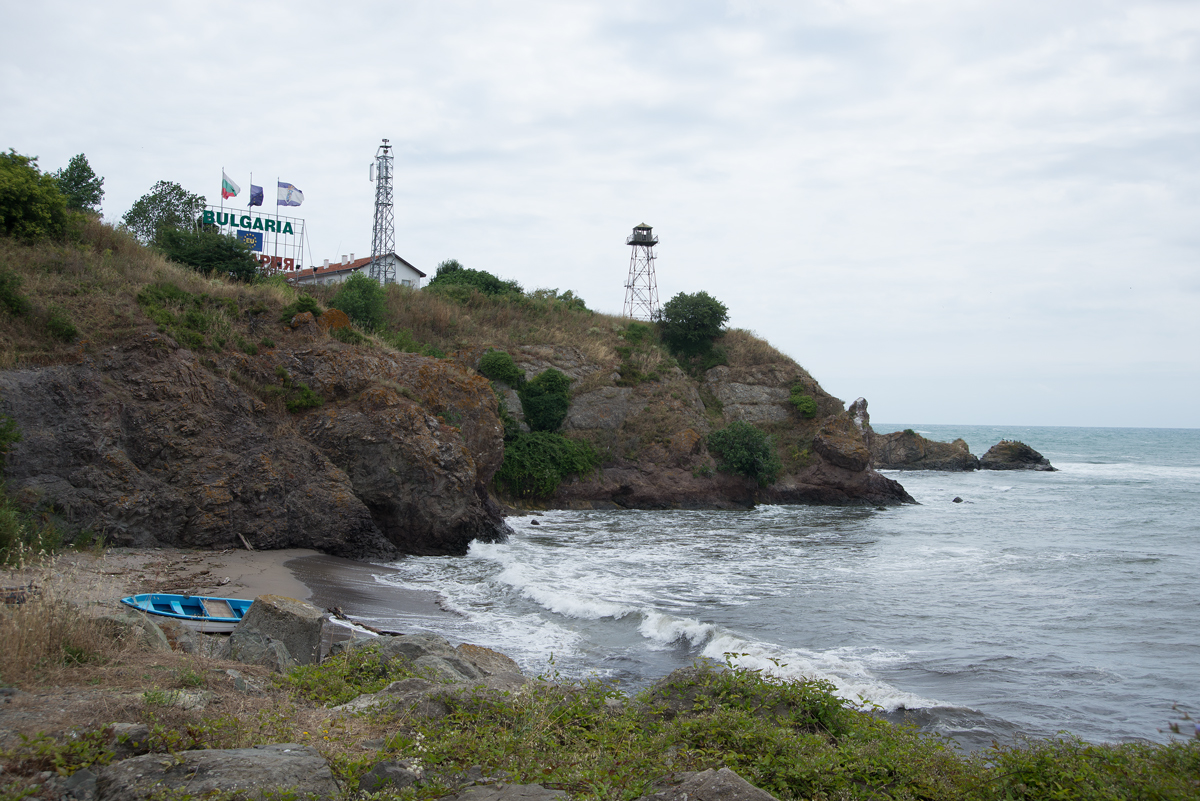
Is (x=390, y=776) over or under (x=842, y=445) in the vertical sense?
under

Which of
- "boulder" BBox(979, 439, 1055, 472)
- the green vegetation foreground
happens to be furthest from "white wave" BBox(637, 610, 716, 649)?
"boulder" BBox(979, 439, 1055, 472)

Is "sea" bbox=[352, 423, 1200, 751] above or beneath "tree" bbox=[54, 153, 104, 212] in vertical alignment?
beneath

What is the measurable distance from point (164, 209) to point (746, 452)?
30.2 meters

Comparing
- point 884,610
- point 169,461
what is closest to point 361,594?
point 169,461

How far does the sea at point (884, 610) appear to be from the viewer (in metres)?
9.14

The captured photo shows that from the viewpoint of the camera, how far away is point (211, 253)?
2459 centimetres

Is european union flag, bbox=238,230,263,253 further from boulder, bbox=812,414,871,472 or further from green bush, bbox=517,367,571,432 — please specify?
boulder, bbox=812,414,871,472

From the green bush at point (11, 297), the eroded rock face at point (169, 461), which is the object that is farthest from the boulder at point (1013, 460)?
the green bush at point (11, 297)

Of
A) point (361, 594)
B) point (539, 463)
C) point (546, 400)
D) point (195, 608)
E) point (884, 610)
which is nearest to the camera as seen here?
point (195, 608)

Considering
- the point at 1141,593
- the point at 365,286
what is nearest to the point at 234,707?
the point at 1141,593

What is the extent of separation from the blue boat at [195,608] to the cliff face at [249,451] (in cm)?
465

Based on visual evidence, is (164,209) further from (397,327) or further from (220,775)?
(220,775)

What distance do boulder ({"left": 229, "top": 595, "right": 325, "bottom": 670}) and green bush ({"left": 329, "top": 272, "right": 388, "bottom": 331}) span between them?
19.9 metres

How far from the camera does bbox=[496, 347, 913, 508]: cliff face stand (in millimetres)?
31125
